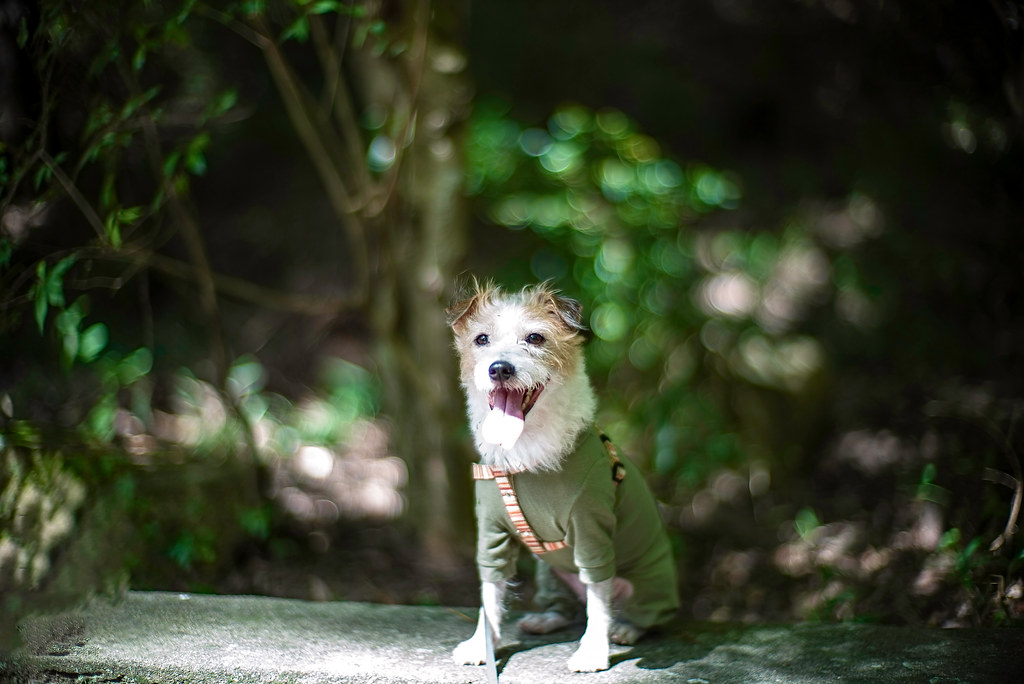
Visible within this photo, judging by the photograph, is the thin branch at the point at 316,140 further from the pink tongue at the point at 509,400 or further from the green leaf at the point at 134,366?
the pink tongue at the point at 509,400

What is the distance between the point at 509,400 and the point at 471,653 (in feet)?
3.14

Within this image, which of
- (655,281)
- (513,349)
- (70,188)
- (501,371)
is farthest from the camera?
(655,281)

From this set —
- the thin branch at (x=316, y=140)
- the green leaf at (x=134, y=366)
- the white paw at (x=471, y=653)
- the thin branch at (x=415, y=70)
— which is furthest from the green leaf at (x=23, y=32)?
the white paw at (x=471, y=653)

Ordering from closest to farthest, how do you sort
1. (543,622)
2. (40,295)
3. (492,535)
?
(492,535)
(40,295)
(543,622)

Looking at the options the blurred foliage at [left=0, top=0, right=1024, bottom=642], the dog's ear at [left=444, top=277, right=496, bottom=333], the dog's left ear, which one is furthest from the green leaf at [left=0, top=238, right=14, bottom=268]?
the dog's left ear

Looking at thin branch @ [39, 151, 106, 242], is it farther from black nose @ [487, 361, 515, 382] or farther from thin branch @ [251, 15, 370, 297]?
black nose @ [487, 361, 515, 382]

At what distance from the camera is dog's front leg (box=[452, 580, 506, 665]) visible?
272 centimetres

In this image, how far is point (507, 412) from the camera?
2545 mm

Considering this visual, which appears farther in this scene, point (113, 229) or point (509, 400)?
point (113, 229)

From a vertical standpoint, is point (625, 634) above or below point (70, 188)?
below

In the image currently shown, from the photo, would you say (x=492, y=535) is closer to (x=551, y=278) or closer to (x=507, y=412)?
(x=507, y=412)

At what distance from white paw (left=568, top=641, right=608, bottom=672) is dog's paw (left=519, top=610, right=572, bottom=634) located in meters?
0.40

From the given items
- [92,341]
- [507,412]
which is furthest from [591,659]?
[92,341]

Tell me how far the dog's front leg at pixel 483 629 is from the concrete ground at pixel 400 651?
47mm
